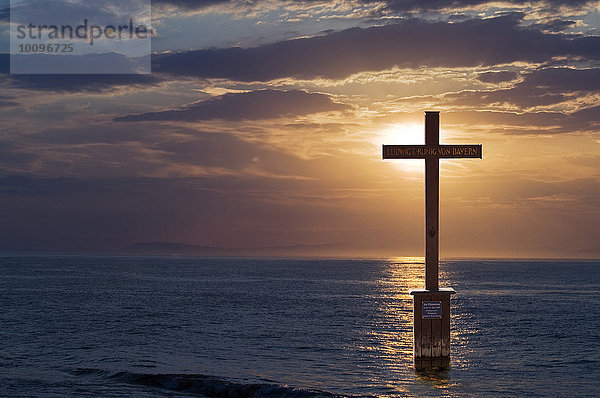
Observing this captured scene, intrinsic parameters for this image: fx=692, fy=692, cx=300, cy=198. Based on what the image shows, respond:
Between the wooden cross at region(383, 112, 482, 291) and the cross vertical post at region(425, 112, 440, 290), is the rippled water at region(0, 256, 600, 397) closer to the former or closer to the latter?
the cross vertical post at region(425, 112, 440, 290)

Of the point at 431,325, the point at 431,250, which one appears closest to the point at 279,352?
the point at 431,325

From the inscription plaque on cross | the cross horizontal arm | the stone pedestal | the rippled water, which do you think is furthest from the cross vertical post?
the rippled water

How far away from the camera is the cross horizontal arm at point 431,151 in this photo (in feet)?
73.8

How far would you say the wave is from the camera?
2152cm

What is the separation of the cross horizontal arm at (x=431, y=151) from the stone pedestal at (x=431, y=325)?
173 inches

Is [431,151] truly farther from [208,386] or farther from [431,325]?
[208,386]

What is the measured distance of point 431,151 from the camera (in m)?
22.6

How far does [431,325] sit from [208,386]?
7568mm

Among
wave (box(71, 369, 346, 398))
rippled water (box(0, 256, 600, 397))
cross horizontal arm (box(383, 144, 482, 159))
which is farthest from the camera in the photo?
rippled water (box(0, 256, 600, 397))

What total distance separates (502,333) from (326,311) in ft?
59.6

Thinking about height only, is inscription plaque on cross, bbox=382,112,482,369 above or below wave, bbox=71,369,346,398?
above

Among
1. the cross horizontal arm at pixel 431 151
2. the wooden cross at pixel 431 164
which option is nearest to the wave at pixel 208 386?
the wooden cross at pixel 431 164

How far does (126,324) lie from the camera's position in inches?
1710

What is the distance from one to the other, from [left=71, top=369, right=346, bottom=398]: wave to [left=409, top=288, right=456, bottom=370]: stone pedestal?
11.5 feet
